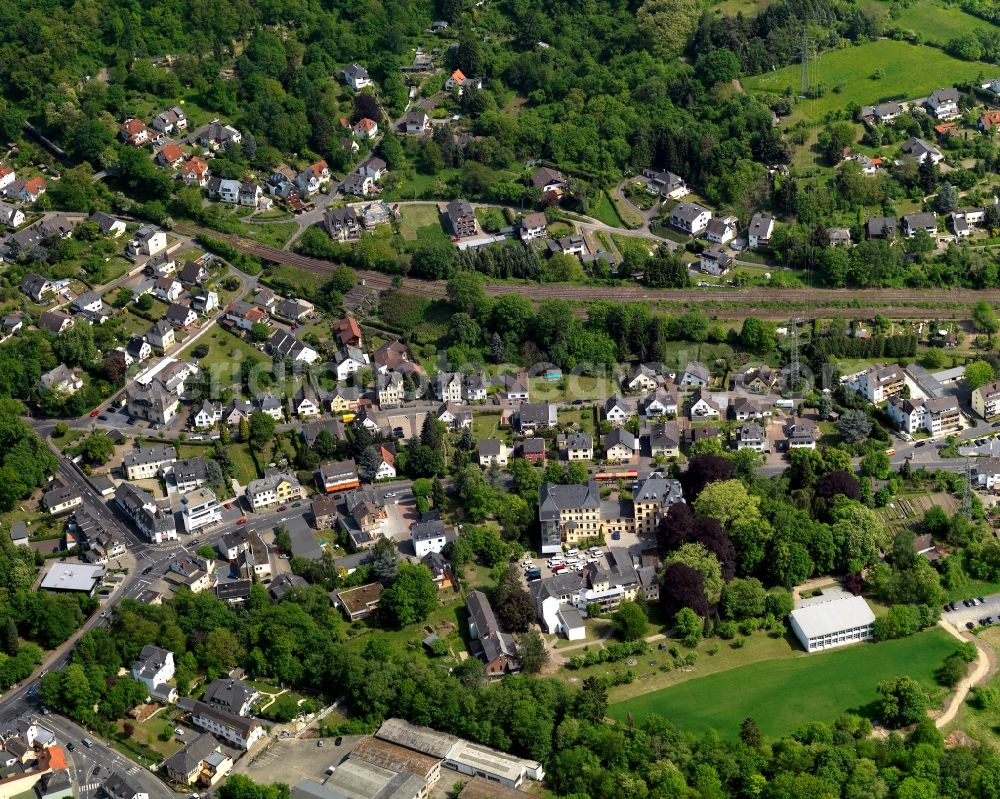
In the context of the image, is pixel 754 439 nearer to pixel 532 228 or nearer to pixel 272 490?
pixel 532 228

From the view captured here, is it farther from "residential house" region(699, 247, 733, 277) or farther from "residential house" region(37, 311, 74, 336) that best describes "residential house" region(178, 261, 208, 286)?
"residential house" region(699, 247, 733, 277)

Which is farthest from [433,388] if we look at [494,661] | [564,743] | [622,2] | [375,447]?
[622,2]

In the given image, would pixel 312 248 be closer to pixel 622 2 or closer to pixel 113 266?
pixel 113 266

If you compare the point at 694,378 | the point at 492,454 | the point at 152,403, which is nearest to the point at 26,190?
the point at 152,403

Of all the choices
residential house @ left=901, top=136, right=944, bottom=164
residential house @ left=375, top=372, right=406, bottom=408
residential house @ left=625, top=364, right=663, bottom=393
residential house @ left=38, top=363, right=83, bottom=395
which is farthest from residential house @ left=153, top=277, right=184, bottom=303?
residential house @ left=901, top=136, right=944, bottom=164

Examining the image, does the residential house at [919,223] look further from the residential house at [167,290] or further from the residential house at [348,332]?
the residential house at [167,290]
